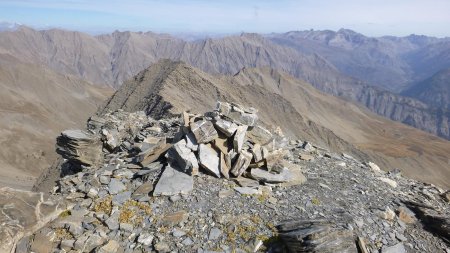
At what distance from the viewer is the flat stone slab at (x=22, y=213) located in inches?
436

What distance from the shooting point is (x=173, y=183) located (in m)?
14.4

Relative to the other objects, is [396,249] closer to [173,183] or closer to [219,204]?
[219,204]

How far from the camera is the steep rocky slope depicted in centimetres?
6750

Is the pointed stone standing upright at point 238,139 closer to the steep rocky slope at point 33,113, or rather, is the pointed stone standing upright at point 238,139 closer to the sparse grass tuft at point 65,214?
the sparse grass tuft at point 65,214

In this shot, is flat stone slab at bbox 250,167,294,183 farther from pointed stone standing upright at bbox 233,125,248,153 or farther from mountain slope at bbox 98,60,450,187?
mountain slope at bbox 98,60,450,187

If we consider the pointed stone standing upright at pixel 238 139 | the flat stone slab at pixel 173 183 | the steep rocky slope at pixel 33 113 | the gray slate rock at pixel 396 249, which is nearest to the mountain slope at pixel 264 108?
the steep rocky slope at pixel 33 113

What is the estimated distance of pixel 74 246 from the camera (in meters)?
11.4

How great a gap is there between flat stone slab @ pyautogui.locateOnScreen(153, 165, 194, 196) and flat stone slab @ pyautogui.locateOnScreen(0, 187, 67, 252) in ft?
10.6

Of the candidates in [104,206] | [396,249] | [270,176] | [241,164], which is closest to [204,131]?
[241,164]

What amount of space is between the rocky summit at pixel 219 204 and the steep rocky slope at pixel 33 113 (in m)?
38.8

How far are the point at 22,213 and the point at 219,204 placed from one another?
6.17 metres

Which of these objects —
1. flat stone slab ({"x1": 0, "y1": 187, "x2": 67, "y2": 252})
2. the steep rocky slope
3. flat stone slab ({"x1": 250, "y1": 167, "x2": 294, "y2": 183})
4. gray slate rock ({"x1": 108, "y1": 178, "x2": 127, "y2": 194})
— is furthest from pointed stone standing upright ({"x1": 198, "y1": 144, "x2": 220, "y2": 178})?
the steep rocky slope

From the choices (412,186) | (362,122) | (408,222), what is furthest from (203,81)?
(362,122)

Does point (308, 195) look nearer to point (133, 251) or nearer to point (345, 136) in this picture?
point (133, 251)
